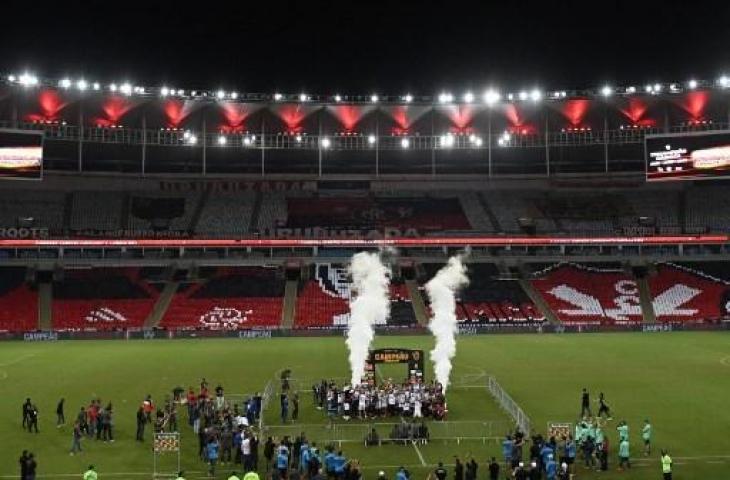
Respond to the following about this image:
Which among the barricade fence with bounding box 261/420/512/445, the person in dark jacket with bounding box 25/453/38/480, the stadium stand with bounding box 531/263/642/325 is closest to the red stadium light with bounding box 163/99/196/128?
the stadium stand with bounding box 531/263/642/325

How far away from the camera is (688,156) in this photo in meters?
62.6

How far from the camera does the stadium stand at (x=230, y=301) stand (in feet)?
217

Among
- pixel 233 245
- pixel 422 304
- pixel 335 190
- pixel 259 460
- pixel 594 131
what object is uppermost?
pixel 594 131

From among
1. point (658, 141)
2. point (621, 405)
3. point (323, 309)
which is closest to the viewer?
point (621, 405)

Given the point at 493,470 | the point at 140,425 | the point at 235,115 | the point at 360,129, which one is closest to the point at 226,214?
the point at 235,115

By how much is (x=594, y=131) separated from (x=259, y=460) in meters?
71.1

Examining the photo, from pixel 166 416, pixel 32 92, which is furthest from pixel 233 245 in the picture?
pixel 166 416

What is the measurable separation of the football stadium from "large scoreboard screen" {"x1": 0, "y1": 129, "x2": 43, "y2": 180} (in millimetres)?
175

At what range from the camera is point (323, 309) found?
6894 cm

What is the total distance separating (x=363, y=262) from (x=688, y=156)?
101 feet

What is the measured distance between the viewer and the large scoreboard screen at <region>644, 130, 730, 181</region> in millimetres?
61688

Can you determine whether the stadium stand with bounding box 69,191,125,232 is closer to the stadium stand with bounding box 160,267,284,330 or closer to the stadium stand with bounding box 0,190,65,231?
the stadium stand with bounding box 0,190,65,231

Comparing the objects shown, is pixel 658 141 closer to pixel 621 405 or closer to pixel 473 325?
pixel 473 325

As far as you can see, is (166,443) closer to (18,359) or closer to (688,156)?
(18,359)
